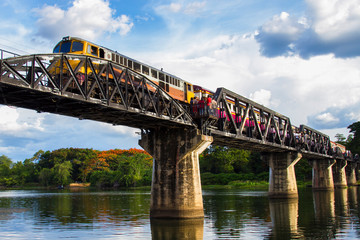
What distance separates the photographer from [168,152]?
3669cm

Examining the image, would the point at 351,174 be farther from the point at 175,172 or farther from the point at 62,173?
the point at 62,173

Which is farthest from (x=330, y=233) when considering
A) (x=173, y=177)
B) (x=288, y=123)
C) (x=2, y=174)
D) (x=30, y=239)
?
(x=2, y=174)

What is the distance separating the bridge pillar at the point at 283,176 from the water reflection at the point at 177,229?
3362cm

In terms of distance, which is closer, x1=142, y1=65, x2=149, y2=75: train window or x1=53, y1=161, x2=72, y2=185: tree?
x1=142, y1=65, x2=149, y2=75: train window

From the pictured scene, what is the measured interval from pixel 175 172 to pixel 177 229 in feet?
21.7

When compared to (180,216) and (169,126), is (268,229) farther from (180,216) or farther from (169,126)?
(169,126)

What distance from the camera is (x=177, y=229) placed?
99.7 ft

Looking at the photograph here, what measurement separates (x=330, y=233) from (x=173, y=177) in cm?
1473

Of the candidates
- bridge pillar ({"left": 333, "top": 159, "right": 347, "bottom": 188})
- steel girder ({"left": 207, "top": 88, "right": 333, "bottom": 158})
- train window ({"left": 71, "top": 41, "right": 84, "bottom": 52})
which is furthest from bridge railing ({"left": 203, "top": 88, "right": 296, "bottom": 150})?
bridge pillar ({"left": 333, "top": 159, "right": 347, "bottom": 188})

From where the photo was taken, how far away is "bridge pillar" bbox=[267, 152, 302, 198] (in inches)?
2527

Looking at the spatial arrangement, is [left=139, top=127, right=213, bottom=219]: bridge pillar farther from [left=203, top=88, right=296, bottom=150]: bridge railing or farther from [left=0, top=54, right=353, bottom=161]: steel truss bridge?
[left=203, top=88, right=296, bottom=150]: bridge railing

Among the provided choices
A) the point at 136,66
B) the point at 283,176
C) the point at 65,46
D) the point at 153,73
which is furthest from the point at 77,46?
the point at 283,176

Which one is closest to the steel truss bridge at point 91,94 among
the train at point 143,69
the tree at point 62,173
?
the train at point 143,69

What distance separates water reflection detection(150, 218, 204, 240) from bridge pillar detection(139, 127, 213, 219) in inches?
32.5
